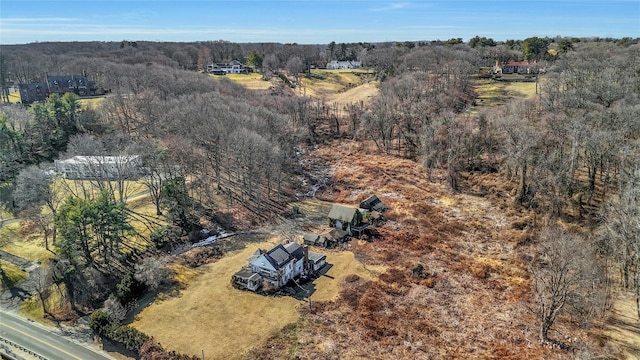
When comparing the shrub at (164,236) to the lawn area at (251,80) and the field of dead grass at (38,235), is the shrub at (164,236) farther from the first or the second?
the lawn area at (251,80)

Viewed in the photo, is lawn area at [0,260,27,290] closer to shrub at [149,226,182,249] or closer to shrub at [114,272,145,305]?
shrub at [114,272,145,305]

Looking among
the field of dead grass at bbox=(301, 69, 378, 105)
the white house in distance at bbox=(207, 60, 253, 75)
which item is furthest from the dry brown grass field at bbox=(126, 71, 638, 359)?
the white house in distance at bbox=(207, 60, 253, 75)

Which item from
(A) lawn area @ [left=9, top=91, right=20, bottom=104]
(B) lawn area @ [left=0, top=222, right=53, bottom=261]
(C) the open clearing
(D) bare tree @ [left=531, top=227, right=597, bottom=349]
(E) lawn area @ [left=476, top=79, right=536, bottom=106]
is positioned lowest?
(C) the open clearing

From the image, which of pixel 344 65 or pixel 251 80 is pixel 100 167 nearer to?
pixel 251 80

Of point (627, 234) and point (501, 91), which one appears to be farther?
point (501, 91)

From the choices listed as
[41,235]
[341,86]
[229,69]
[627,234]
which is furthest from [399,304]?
[229,69]

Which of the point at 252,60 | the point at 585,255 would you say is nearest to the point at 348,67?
the point at 252,60
